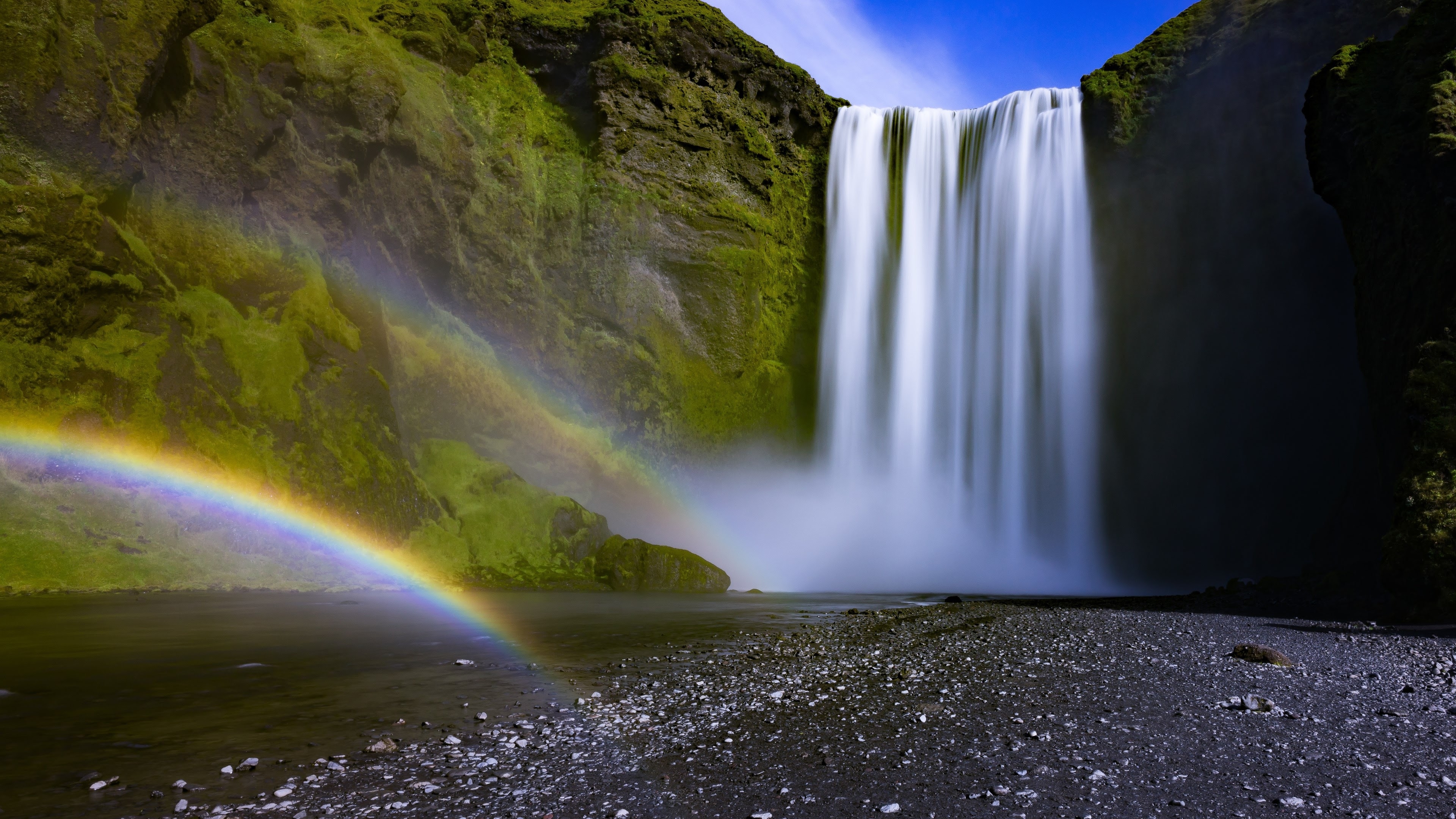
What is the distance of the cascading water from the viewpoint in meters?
Result: 36.8

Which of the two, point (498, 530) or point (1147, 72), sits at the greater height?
point (1147, 72)

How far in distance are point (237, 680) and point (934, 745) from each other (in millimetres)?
7774

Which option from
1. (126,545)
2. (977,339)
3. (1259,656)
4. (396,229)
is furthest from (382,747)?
(977,339)

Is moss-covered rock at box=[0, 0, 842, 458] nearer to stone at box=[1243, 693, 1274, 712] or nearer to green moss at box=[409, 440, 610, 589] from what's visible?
green moss at box=[409, 440, 610, 589]

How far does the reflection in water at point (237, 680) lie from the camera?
5258 mm

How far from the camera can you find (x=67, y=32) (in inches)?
885

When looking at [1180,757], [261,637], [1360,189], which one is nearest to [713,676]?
[1180,757]

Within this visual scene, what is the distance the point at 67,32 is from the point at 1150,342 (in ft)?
147

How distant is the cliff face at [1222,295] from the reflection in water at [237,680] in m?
28.8

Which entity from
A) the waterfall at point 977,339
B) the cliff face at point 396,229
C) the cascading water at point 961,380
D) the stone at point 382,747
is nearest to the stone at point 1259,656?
the stone at point 382,747

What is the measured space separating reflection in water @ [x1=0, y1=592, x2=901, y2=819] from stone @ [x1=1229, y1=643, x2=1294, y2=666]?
7.30 metres

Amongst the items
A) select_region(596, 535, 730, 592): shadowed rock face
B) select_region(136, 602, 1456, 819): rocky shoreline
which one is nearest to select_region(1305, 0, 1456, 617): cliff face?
select_region(136, 602, 1456, 819): rocky shoreline

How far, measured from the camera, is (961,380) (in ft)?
126

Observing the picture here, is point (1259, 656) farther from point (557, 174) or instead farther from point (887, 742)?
point (557, 174)
